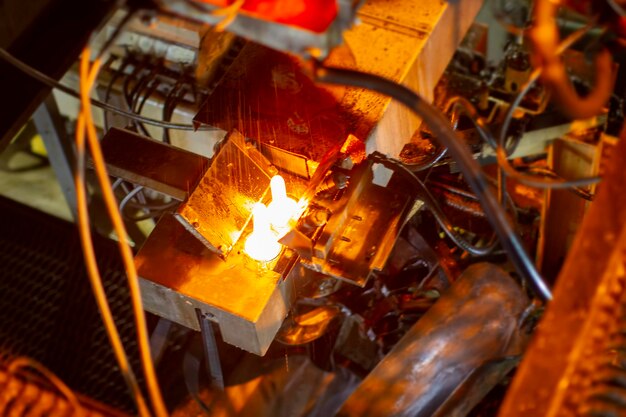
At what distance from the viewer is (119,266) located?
195 inches

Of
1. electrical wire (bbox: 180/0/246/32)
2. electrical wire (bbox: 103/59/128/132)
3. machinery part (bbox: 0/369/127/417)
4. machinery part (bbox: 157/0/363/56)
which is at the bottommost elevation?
machinery part (bbox: 0/369/127/417)

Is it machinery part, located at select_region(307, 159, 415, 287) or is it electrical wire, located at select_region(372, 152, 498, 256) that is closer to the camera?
machinery part, located at select_region(307, 159, 415, 287)

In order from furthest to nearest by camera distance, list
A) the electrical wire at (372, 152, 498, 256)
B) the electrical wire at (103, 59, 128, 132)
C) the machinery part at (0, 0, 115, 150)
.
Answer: the electrical wire at (103, 59, 128, 132)
the machinery part at (0, 0, 115, 150)
the electrical wire at (372, 152, 498, 256)

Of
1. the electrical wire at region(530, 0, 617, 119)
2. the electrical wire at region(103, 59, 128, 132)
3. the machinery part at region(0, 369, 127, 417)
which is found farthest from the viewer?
the electrical wire at region(103, 59, 128, 132)

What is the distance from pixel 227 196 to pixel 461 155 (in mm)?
1290

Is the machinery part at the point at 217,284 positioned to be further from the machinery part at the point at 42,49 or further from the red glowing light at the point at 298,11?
the machinery part at the point at 42,49

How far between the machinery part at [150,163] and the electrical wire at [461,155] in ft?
4.67

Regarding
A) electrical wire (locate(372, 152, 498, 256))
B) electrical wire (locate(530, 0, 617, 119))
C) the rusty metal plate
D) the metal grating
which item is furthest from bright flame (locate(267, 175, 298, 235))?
the metal grating

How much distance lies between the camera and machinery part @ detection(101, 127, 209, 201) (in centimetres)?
327

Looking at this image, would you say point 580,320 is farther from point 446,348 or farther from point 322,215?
point 446,348

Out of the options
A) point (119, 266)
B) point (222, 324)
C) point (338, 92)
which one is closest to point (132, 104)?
point (119, 266)

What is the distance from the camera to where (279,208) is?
2.88 metres

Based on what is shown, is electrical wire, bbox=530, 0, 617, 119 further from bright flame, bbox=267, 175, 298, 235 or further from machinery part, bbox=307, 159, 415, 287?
bright flame, bbox=267, 175, 298, 235

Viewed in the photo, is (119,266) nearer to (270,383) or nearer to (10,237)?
(10,237)
